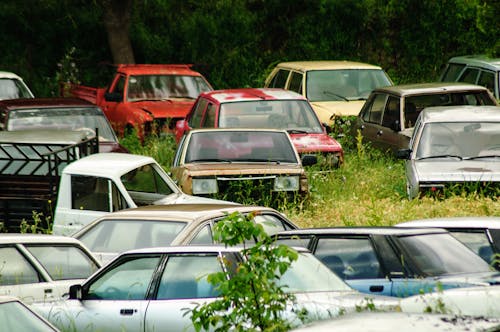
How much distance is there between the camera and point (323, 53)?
3089 centimetres

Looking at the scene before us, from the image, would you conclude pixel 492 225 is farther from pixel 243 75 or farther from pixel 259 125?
pixel 243 75

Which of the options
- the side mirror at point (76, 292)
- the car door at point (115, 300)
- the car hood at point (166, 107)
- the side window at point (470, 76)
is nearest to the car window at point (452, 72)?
the side window at point (470, 76)

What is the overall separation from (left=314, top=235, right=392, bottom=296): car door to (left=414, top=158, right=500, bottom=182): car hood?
235 inches

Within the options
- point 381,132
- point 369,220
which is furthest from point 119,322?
point 381,132

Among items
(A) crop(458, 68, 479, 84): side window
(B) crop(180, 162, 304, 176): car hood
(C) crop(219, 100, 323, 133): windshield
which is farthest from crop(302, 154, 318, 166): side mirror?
(A) crop(458, 68, 479, 84): side window

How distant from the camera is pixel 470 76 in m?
23.6

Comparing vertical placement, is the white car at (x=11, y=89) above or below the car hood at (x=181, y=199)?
below

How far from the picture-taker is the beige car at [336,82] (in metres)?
22.9

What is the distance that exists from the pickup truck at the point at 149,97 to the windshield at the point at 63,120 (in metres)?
1.64

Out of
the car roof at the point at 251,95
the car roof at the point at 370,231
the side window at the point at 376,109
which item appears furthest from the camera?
the side window at the point at 376,109

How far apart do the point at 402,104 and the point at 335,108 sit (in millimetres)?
2805

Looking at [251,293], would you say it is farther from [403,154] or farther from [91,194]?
[403,154]

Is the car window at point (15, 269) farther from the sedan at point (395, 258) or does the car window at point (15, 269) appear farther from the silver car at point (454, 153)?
the silver car at point (454, 153)

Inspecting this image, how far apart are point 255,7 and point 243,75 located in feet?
7.65
